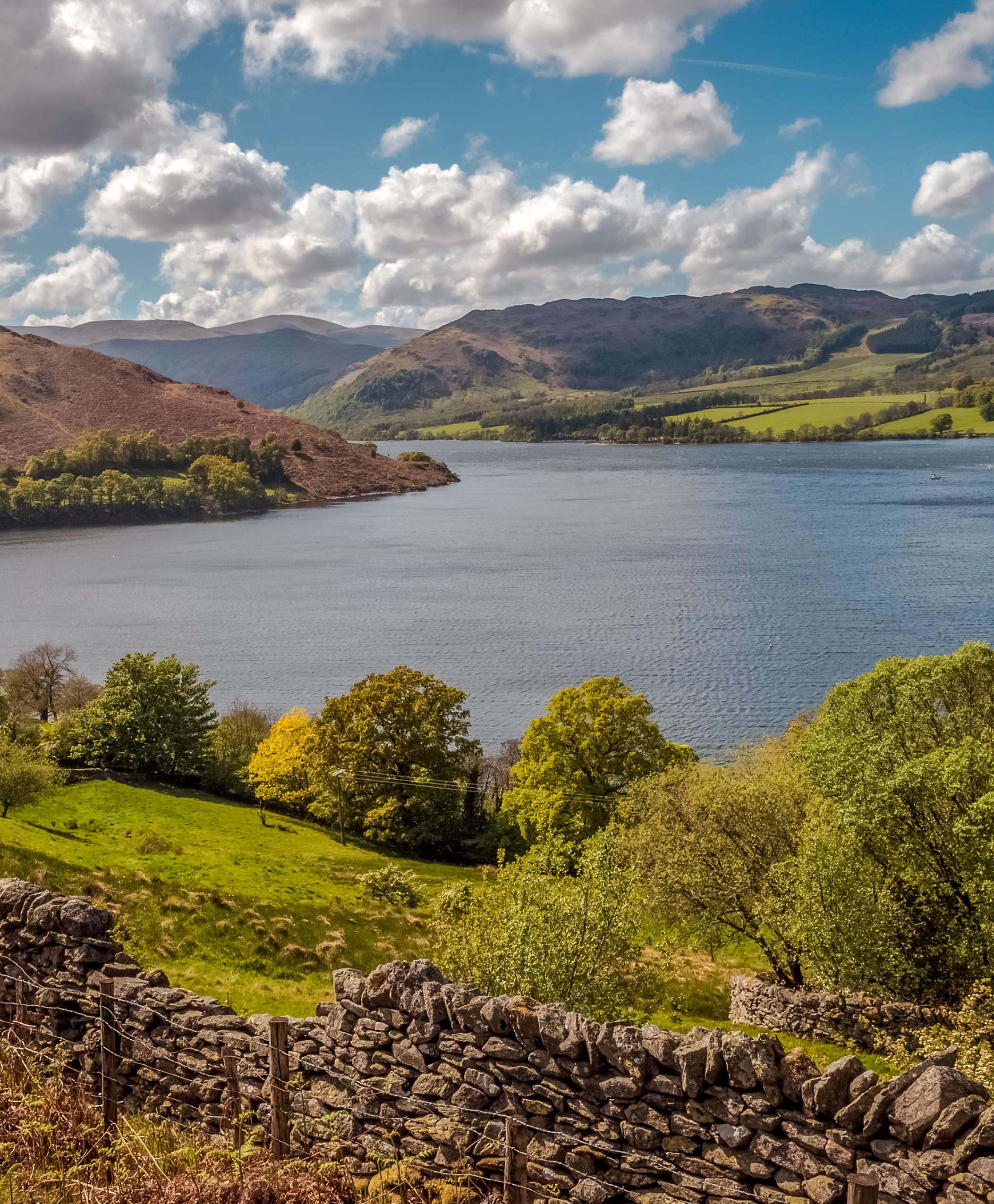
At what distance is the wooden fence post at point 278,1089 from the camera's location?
9.05 m

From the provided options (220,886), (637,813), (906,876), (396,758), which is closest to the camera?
(906,876)

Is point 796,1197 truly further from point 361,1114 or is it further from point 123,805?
point 123,805

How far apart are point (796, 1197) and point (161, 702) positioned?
5169 cm

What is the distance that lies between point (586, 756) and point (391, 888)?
13219mm

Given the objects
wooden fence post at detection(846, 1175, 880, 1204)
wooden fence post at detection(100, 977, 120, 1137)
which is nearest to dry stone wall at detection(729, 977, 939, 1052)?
wooden fence post at detection(846, 1175, 880, 1204)

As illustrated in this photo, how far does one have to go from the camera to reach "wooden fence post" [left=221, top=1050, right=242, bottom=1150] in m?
9.32

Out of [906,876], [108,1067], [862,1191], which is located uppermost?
[862,1191]

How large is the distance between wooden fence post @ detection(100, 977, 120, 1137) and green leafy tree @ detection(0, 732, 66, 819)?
3073cm

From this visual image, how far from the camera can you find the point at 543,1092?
850 cm

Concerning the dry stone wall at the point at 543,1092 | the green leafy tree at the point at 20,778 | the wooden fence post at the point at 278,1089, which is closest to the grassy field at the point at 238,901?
the green leafy tree at the point at 20,778

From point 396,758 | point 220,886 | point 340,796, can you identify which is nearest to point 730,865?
point 220,886

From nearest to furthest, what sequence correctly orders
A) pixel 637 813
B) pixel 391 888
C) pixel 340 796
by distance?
1. pixel 391 888
2. pixel 637 813
3. pixel 340 796

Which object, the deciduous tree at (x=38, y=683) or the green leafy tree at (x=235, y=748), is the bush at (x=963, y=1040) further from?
the deciduous tree at (x=38, y=683)

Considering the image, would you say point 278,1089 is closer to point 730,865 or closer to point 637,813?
point 730,865
